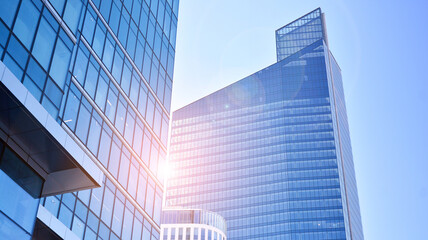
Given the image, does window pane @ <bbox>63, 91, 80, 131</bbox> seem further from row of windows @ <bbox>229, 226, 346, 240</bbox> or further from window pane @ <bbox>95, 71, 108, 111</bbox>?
row of windows @ <bbox>229, 226, 346, 240</bbox>

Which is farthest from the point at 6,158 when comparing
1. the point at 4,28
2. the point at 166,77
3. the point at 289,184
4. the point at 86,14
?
the point at 289,184

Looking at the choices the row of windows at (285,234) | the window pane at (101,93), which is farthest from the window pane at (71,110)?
the row of windows at (285,234)

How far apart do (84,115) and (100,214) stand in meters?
6.09

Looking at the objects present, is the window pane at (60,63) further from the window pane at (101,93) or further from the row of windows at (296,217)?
the row of windows at (296,217)

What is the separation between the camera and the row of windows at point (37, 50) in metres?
23.8

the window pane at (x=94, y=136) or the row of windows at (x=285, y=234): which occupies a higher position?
the row of windows at (x=285, y=234)

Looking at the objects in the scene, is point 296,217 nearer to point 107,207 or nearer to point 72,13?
point 107,207

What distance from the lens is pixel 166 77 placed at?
48.5 metres

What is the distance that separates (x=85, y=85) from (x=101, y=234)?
9.13m

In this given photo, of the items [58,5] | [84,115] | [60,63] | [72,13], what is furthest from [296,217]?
[60,63]

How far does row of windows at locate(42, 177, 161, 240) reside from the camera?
30475 millimetres

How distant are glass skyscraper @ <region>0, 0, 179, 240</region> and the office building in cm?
9751

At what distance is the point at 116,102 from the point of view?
38.3 meters

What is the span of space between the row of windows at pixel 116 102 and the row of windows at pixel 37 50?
6.29 metres
